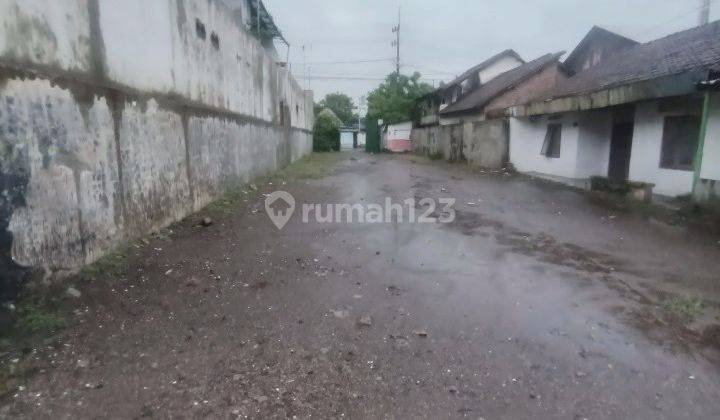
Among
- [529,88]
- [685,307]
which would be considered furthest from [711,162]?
[529,88]

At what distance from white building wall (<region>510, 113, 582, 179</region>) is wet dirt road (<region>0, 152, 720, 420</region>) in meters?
7.11

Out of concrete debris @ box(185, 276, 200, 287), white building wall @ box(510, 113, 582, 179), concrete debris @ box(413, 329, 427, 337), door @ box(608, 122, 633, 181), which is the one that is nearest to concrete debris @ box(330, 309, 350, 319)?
concrete debris @ box(413, 329, 427, 337)

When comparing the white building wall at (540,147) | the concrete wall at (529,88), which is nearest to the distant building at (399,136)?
the concrete wall at (529,88)

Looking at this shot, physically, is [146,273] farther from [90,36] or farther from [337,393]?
[337,393]

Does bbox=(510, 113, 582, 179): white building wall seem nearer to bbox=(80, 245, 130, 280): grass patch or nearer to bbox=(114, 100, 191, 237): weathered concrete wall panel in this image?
bbox=(114, 100, 191, 237): weathered concrete wall panel

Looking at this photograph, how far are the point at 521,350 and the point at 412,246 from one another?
8.66 ft

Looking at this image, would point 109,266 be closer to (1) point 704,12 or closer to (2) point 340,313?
(2) point 340,313

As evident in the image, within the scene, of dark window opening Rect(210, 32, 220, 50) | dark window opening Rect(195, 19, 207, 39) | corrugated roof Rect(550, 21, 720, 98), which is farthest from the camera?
corrugated roof Rect(550, 21, 720, 98)

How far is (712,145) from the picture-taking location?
7.57m

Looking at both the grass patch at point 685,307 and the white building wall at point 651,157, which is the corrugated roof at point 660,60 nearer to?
the white building wall at point 651,157

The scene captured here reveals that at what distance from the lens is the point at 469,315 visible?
3.36 meters

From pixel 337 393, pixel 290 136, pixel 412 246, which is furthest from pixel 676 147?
pixel 290 136

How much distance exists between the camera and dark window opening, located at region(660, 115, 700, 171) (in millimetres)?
8602

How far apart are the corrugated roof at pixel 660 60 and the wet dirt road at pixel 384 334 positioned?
4.71m
